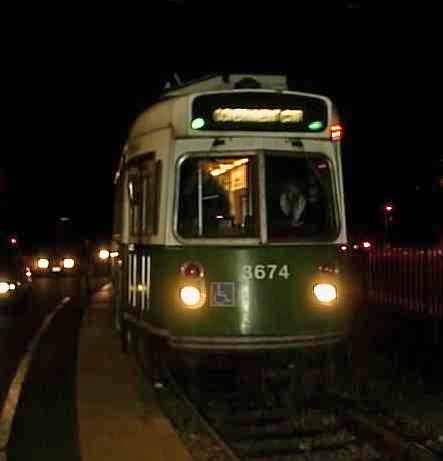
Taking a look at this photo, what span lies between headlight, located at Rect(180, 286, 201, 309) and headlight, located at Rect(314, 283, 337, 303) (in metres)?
1.24

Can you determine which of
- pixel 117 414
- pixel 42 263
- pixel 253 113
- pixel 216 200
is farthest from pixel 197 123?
pixel 42 263

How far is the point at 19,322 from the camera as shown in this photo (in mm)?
22406

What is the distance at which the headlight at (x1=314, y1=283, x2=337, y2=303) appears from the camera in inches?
424

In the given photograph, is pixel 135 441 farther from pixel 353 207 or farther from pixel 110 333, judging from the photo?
pixel 353 207

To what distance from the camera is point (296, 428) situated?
9812mm

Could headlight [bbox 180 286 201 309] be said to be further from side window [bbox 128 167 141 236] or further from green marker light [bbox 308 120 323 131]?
green marker light [bbox 308 120 323 131]

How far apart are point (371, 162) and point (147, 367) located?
1034 inches

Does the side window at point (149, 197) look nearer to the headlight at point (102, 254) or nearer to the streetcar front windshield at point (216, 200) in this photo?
the streetcar front windshield at point (216, 200)

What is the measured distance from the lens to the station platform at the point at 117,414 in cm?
873

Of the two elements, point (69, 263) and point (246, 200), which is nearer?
point (246, 200)

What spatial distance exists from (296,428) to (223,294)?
1579mm

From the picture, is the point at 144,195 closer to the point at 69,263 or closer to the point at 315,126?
the point at 315,126

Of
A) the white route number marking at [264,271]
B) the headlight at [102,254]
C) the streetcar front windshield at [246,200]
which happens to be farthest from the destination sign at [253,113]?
the headlight at [102,254]

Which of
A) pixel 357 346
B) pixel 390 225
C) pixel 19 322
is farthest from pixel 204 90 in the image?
pixel 390 225
